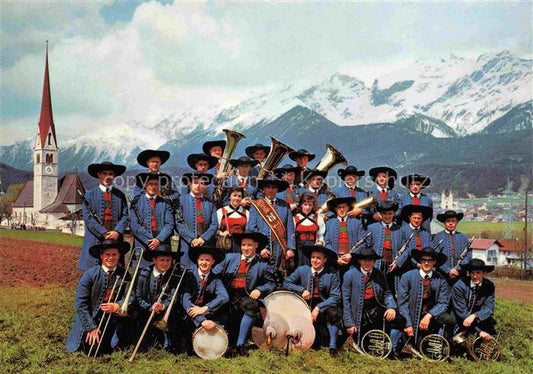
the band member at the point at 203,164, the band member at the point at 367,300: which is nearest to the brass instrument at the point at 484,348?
the band member at the point at 367,300

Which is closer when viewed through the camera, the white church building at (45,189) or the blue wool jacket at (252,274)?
the blue wool jacket at (252,274)

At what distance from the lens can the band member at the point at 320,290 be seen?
8086mm

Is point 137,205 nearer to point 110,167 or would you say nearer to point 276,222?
point 110,167

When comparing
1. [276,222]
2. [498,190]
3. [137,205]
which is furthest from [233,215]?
[498,190]

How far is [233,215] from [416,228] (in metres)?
3.14

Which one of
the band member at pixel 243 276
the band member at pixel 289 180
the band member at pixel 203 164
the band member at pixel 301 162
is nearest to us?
the band member at pixel 243 276

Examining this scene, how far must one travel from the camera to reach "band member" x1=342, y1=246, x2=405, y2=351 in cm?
816

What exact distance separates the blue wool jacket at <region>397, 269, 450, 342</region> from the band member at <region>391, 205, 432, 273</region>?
493 millimetres

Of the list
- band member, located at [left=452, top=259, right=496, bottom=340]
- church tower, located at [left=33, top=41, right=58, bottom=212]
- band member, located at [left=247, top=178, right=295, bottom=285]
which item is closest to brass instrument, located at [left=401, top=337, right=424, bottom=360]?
band member, located at [left=452, top=259, right=496, bottom=340]

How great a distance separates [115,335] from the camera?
26.2ft

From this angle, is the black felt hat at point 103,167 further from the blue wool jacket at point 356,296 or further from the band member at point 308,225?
the blue wool jacket at point 356,296

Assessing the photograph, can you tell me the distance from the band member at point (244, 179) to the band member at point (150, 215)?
4.10ft

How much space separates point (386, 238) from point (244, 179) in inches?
108

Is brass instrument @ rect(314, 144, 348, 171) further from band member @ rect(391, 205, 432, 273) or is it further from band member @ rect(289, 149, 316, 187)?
band member @ rect(391, 205, 432, 273)
